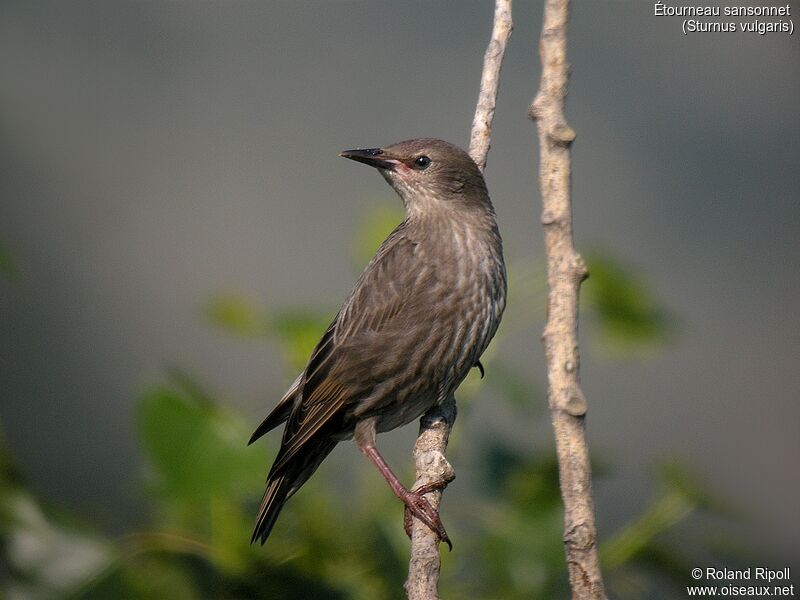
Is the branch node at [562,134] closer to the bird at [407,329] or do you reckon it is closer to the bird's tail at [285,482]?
the bird at [407,329]

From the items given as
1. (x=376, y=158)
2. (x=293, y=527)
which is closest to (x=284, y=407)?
(x=293, y=527)

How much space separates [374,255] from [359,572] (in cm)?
122

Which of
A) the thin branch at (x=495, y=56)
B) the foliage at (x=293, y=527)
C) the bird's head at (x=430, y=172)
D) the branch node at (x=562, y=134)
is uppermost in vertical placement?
the thin branch at (x=495, y=56)

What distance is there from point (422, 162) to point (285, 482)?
129cm

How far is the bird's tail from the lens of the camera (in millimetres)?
3535

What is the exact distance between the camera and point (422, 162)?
408cm

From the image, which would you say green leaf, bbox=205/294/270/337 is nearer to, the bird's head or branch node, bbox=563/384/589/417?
the bird's head

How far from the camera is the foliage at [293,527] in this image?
3254 mm

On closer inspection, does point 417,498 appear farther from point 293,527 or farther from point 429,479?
point 293,527

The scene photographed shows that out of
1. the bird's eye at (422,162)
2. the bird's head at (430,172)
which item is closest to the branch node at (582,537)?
the bird's head at (430,172)

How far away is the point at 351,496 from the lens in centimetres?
385

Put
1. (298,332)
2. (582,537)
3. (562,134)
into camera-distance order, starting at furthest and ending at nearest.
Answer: (298,332), (562,134), (582,537)

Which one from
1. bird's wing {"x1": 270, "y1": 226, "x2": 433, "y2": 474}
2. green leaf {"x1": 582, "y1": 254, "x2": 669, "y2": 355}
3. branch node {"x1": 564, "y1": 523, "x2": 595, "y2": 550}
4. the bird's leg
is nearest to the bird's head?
bird's wing {"x1": 270, "y1": 226, "x2": 433, "y2": 474}

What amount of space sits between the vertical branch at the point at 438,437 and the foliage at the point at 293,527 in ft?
0.38
